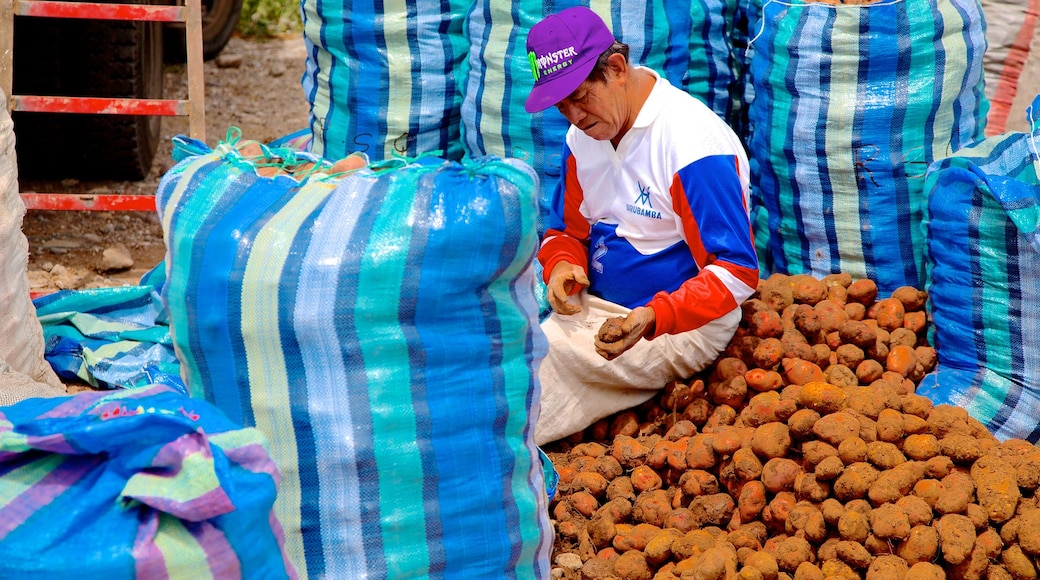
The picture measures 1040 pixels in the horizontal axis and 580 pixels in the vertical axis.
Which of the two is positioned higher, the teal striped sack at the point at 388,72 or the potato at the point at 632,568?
the teal striped sack at the point at 388,72

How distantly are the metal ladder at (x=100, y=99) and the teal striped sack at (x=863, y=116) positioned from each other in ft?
6.79

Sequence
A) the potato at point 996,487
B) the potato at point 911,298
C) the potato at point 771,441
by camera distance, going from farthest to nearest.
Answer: the potato at point 911,298, the potato at point 771,441, the potato at point 996,487

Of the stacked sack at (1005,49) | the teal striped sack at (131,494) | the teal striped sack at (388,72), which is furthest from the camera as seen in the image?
the stacked sack at (1005,49)

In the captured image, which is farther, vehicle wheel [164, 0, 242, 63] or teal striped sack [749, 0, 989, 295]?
vehicle wheel [164, 0, 242, 63]

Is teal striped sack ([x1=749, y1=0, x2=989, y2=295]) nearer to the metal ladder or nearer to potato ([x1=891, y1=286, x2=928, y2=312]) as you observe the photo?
potato ([x1=891, y1=286, x2=928, y2=312])

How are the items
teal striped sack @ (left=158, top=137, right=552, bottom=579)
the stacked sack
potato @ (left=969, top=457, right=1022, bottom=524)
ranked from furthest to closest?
the stacked sack → potato @ (left=969, top=457, right=1022, bottom=524) → teal striped sack @ (left=158, top=137, right=552, bottom=579)

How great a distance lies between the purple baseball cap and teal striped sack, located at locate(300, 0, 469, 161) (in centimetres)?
103

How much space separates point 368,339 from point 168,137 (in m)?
4.71

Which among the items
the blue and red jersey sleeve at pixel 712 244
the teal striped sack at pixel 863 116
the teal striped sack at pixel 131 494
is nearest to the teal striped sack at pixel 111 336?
the blue and red jersey sleeve at pixel 712 244

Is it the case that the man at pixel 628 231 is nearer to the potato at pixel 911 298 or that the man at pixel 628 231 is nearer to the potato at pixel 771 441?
the potato at pixel 771 441

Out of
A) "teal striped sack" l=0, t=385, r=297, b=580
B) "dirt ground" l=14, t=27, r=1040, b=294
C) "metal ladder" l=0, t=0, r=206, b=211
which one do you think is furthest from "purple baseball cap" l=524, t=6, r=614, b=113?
Answer: "dirt ground" l=14, t=27, r=1040, b=294

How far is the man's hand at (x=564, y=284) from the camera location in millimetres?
3215

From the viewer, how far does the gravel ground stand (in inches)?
186

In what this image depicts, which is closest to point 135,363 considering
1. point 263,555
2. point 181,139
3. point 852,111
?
point 181,139
